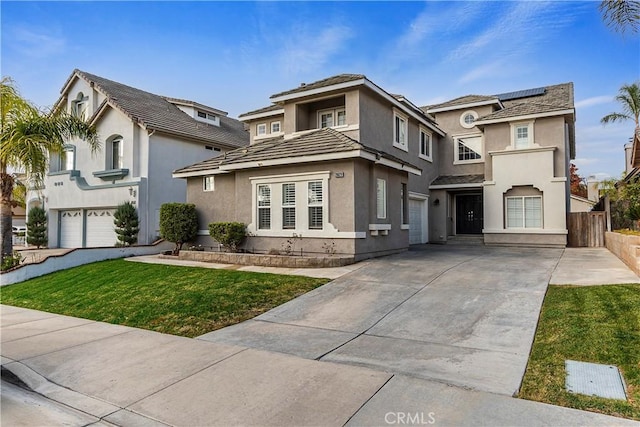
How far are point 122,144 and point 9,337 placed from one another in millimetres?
15074

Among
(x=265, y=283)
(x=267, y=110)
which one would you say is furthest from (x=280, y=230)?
(x=267, y=110)

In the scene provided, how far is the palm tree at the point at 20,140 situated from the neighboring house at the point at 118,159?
4.37 metres

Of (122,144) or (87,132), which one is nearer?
(87,132)

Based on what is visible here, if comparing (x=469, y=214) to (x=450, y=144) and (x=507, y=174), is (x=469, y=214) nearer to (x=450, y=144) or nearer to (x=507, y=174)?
(x=507, y=174)

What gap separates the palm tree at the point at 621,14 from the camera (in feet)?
22.4

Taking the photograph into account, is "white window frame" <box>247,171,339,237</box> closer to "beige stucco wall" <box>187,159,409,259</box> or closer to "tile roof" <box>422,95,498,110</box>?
"beige stucco wall" <box>187,159,409,259</box>

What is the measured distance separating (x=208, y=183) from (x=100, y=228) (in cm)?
849

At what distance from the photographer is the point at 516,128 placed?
1850 centimetres

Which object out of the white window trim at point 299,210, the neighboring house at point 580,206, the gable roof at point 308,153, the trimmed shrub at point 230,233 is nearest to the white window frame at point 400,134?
the gable roof at point 308,153

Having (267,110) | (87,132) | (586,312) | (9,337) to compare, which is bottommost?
(9,337)

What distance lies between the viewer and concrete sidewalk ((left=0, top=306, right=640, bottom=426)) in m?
3.92

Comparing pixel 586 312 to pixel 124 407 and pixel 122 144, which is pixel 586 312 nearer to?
pixel 124 407

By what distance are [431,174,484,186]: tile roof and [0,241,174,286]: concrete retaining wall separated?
15.0 meters

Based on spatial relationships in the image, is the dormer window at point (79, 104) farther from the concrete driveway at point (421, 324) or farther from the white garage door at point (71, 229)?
the concrete driveway at point (421, 324)
